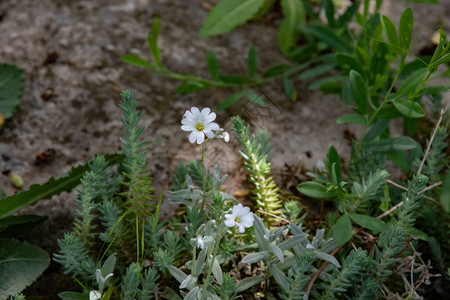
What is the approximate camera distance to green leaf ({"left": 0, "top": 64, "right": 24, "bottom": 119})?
2346mm

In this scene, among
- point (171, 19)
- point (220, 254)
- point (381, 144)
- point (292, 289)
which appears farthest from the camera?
point (171, 19)

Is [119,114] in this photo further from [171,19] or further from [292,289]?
[292,289]

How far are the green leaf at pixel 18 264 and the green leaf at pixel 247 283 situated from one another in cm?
77

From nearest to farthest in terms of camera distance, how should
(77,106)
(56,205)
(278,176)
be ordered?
(56,205), (278,176), (77,106)

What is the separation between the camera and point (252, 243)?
6.03 feet

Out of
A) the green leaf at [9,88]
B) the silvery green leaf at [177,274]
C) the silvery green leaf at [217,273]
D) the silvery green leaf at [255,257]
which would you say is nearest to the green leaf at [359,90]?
the silvery green leaf at [255,257]

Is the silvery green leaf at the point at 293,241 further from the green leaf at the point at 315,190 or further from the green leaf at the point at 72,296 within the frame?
the green leaf at the point at 72,296

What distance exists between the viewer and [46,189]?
1.92 metres

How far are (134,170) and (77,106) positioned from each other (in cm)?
85

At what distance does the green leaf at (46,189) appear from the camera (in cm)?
183

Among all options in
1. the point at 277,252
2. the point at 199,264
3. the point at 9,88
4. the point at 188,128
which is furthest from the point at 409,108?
the point at 9,88

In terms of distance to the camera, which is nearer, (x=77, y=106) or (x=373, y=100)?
(x=373, y=100)

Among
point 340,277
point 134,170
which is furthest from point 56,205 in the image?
point 340,277

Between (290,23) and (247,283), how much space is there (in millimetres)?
1741
